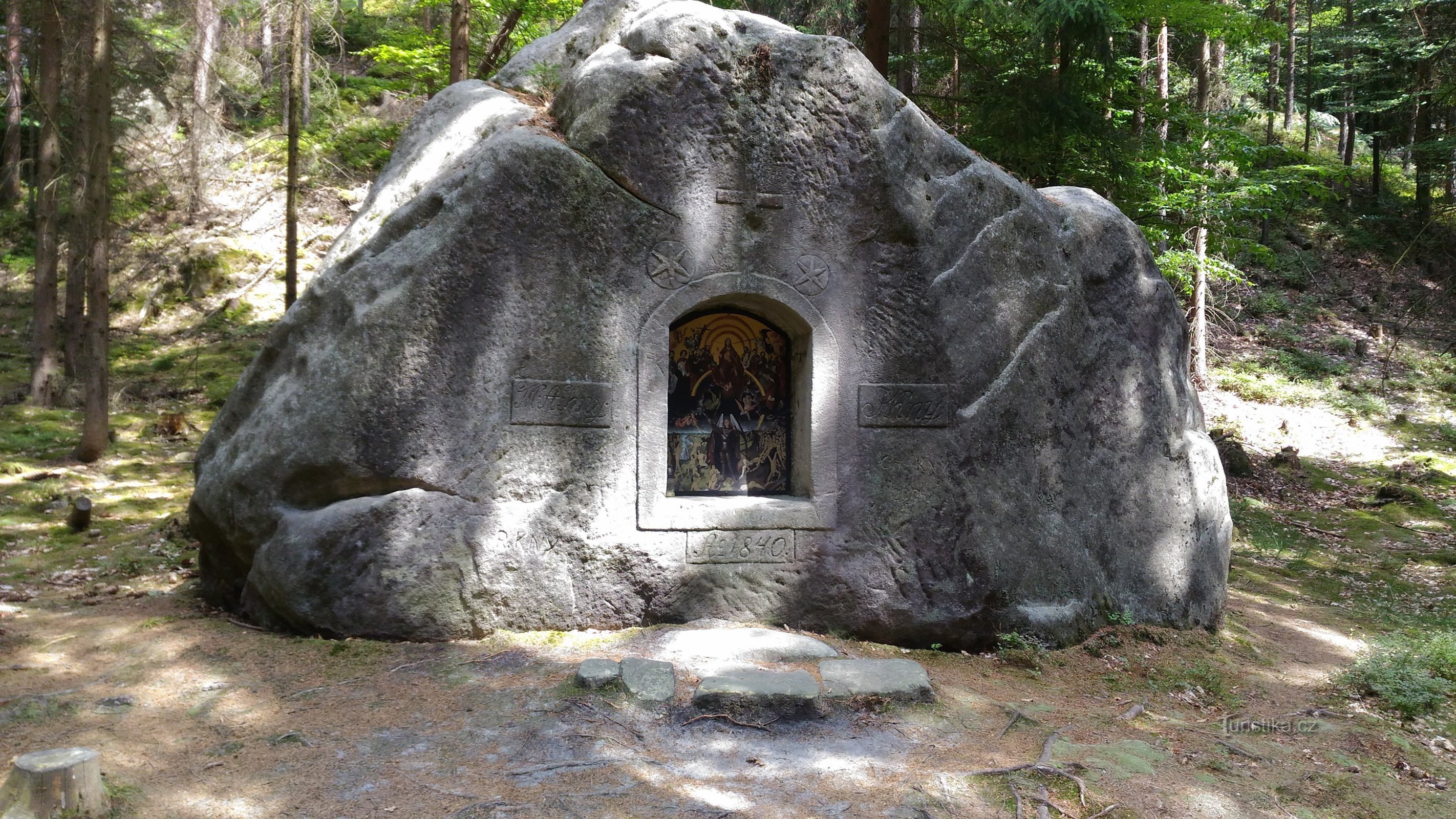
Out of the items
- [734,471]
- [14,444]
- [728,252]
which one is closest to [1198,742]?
[734,471]

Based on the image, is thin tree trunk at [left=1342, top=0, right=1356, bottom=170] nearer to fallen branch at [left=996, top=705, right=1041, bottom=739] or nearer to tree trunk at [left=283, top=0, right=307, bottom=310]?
tree trunk at [left=283, top=0, right=307, bottom=310]

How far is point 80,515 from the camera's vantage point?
30.3ft

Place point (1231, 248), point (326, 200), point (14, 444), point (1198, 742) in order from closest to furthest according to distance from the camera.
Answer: point (1198, 742), point (14, 444), point (1231, 248), point (326, 200)

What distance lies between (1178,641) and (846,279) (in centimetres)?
368

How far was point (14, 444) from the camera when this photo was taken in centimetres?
1188

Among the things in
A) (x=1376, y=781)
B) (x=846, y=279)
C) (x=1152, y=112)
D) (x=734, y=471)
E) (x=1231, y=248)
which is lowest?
(x=1376, y=781)

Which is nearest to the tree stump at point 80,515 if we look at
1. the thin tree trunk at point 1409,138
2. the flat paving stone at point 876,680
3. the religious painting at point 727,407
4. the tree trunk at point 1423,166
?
the religious painting at point 727,407

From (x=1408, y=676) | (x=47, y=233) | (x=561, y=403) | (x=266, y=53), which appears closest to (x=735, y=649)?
(x=561, y=403)

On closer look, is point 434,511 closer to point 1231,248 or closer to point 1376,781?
point 1376,781

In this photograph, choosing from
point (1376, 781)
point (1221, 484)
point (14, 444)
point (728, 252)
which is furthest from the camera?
point (14, 444)

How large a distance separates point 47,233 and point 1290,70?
1162 inches

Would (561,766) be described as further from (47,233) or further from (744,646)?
(47,233)

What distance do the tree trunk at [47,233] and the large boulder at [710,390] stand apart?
887 centimetres

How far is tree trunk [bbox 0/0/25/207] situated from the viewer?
11.8m
